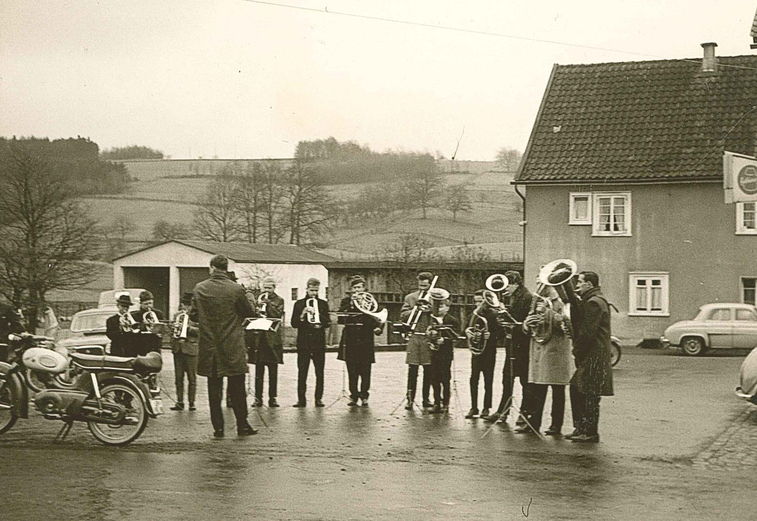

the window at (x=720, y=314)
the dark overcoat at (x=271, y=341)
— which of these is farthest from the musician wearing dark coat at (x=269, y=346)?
the window at (x=720, y=314)

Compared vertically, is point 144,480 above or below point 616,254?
below

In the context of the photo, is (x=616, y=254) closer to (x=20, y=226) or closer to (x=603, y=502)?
(x=20, y=226)

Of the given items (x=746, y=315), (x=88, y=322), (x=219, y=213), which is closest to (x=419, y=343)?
(x=88, y=322)

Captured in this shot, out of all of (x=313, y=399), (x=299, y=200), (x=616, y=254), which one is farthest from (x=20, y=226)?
(x=299, y=200)

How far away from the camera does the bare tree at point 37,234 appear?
107 feet

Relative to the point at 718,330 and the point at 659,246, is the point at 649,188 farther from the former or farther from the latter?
the point at 718,330

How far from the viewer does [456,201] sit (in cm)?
7675

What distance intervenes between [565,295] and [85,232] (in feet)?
97.7

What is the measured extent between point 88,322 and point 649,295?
21.6 meters

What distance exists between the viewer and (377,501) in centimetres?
827

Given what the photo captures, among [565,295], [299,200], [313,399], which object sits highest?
[299,200]

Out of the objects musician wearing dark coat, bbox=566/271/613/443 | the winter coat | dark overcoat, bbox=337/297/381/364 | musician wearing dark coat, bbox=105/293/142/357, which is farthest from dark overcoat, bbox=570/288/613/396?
musician wearing dark coat, bbox=105/293/142/357

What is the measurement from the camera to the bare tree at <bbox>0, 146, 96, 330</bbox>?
32688mm

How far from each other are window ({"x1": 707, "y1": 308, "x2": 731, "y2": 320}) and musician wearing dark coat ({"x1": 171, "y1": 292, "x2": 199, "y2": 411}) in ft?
65.6
